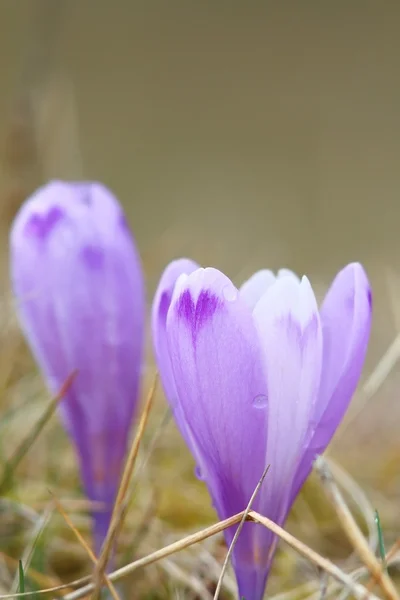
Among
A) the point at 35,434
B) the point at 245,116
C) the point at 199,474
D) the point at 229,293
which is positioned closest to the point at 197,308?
the point at 229,293

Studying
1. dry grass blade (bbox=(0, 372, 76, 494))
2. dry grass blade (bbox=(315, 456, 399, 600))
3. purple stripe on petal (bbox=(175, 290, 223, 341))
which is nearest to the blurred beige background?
dry grass blade (bbox=(0, 372, 76, 494))

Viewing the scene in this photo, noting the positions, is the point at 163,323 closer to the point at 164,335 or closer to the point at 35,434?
the point at 164,335

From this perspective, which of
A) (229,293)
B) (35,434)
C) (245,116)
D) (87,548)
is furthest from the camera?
(245,116)

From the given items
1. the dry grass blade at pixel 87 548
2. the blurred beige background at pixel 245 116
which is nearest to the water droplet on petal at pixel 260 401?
the dry grass blade at pixel 87 548

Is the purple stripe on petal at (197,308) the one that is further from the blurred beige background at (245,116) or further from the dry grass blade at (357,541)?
the blurred beige background at (245,116)

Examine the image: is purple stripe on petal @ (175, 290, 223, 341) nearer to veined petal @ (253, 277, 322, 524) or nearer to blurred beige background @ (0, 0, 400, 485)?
veined petal @ (253, 277, 322, 524)

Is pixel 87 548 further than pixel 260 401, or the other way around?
pixel 87 548

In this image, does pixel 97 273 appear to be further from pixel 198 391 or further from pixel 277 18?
pixel 277 18

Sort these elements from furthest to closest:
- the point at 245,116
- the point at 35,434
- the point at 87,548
A: the point at 245,116, the point at 35,434, the point at 87,548
